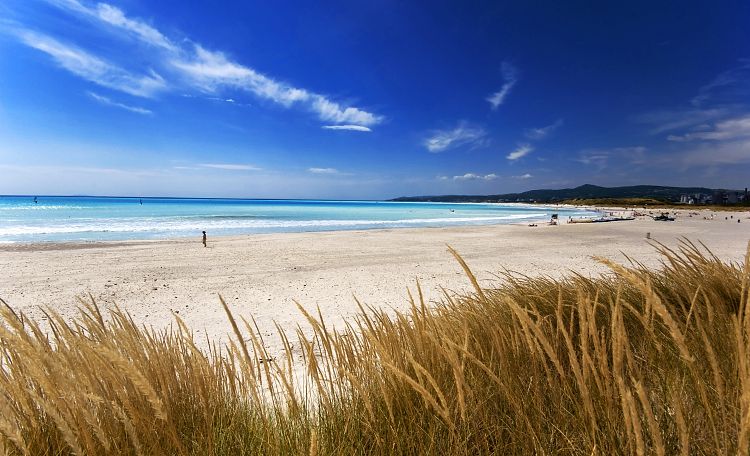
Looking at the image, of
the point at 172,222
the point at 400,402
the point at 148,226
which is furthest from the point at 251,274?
the point at 172,222

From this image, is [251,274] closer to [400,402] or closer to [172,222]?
[400,402]

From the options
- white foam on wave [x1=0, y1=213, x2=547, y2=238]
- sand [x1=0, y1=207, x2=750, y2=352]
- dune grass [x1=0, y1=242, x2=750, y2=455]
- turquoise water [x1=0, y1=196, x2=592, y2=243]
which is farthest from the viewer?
white foam on wave [x1=0, y1=213, x2=547, y2=238]

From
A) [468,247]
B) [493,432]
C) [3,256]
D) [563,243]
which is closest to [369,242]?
[468,247]

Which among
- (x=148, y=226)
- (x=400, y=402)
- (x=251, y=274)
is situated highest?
(x=400, y=402)

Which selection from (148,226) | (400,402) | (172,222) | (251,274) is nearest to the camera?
(400,402)

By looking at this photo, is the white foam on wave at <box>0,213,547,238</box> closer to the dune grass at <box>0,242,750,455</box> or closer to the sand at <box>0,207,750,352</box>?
the sand at <box>0,207,750,352</box>

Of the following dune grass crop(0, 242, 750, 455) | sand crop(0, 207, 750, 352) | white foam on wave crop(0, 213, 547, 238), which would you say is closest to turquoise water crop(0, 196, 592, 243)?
white foam on wave crop(0, 213, 547, 238)

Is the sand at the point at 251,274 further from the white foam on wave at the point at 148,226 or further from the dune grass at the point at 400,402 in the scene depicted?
the white foam on wave at the point at 148,226

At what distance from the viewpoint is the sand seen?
7.87m

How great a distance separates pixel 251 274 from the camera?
1176cm

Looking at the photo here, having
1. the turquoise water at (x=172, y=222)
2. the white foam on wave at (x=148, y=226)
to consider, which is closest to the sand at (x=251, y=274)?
the turquoise water at (x=172, y=222)

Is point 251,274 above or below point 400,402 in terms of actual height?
below

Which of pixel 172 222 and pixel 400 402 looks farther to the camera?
pixel 172 222

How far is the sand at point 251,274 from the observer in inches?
310
